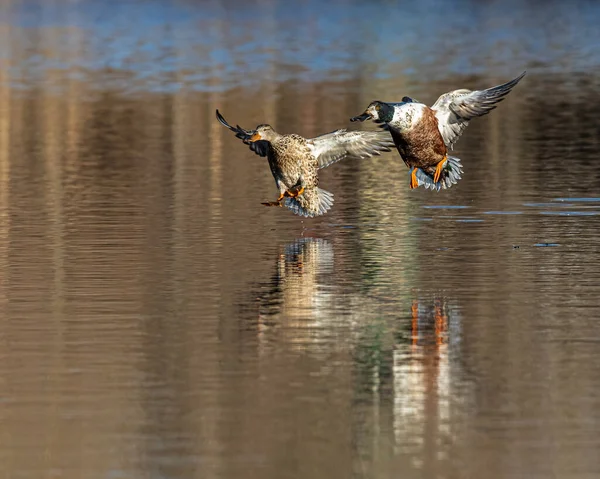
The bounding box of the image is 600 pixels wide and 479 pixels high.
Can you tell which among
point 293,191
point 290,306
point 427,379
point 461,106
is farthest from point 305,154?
point 427,379

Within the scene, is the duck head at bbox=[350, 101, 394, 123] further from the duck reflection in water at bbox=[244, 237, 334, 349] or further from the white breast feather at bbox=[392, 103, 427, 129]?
the duck reflection in water at bbox=[244, 237, 334, 349]

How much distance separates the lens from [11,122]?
28.9m

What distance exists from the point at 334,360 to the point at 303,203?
20.4 feet

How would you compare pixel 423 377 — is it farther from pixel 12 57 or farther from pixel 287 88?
pixel 12 57

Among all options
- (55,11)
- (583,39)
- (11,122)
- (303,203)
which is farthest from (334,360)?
(55,11)

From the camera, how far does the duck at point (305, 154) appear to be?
16.8 metres

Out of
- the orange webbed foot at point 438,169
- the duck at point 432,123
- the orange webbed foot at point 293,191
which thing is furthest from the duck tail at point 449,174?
the orange webbed foot at point 293,191

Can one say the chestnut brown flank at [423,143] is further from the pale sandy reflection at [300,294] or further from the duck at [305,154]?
the pale sandy reflection at [300,294]

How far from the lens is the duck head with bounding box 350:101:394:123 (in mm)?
15234

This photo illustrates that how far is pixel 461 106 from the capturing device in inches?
648

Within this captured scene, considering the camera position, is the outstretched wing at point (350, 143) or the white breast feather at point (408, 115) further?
the outstretched wing at point (350, 143)

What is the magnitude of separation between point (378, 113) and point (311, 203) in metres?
1.85

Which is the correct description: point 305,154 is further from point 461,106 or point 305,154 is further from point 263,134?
point 461,106

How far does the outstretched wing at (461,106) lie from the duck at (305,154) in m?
0.66
